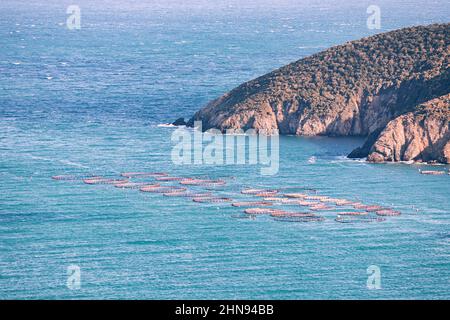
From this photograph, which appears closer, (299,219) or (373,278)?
(373,278)

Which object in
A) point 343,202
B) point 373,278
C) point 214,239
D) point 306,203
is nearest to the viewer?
point 373,278

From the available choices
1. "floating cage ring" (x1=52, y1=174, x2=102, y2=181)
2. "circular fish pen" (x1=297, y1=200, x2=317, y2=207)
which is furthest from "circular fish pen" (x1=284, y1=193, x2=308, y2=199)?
"floating cage ring" (x1=52, y1=174, x2=102, y2=181)

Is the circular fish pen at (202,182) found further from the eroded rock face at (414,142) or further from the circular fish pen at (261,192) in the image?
the eroded rock face at (414,142)

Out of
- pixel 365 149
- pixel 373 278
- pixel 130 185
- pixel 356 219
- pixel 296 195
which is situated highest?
pixel 365 149

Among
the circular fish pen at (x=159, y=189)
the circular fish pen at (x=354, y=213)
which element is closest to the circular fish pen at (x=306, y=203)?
the circular fish pen at (x=354, y=213)

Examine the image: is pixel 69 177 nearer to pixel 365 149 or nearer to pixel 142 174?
pixel 142 174

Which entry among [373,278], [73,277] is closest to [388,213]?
[373,278]
